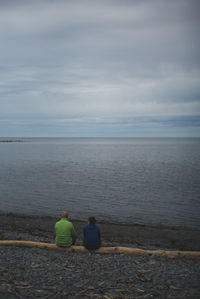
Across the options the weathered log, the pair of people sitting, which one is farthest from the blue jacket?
the weathered log

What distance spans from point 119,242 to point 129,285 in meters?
9.29

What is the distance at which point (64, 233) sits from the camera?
1029 cm

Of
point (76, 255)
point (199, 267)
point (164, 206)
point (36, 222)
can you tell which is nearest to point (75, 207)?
point (36, 222)

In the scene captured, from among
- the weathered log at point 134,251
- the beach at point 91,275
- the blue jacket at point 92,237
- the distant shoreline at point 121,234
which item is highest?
the blue jacket at point 92,237

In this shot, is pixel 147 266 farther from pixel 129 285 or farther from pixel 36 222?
pixel 36 222

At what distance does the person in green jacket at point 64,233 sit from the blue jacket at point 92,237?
2.20 ft

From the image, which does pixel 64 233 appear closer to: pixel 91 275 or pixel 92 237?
pixel 92 237

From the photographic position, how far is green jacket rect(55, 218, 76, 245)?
1030cm

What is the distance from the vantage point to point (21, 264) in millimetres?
9336

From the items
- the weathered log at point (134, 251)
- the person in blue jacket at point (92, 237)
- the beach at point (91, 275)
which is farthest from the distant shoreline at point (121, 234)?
the beach at point (91, 275)

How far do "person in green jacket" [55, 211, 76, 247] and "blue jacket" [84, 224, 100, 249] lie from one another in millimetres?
671

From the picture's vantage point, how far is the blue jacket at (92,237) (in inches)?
399

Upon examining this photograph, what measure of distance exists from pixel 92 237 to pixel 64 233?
48.4 inches

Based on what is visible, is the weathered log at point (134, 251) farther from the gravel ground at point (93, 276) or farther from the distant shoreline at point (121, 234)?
the distant shoreline at point (121, 234)
